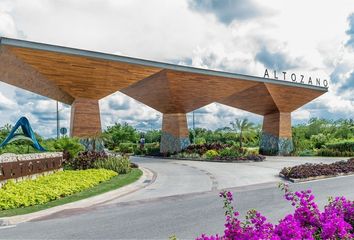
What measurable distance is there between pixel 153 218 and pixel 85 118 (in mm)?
17946

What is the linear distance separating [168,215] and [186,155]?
82.3 feet

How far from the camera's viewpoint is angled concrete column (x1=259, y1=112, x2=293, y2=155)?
3772 centimetres

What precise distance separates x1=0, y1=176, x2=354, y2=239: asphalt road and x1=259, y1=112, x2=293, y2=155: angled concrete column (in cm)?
2483

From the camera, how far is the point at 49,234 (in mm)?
7871

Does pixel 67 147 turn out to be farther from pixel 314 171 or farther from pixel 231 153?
pixel 314 171

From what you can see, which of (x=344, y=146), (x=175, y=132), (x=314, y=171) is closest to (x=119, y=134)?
(x=175, y=132)

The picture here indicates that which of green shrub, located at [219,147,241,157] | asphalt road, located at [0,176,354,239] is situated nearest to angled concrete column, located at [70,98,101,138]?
green shrub, located at [219,147,241,157]

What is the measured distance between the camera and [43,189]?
12422 millimetres

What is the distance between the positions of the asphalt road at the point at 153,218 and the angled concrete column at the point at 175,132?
74.8ft

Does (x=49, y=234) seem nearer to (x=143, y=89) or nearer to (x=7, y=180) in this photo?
(x=7, y=180)

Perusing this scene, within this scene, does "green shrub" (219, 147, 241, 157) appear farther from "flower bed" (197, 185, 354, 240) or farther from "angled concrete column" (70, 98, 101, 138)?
"flower bed" (197, 185, 354, 240)

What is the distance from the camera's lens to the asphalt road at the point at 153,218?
309 inches

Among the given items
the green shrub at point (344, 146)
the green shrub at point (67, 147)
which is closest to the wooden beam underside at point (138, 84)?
the green shrub at point (67, 147)

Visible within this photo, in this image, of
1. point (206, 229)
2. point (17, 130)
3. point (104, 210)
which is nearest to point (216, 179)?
point (104, 210)
